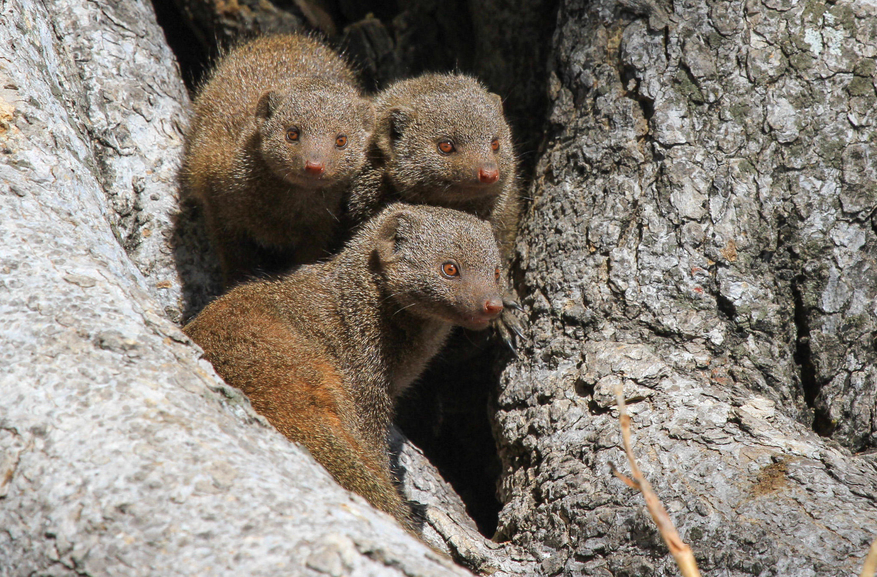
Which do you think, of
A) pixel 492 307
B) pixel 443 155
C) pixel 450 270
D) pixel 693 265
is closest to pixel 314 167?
pixel 443 155

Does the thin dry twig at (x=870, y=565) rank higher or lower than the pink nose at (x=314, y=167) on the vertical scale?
lower

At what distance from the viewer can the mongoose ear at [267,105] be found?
14.4 ft

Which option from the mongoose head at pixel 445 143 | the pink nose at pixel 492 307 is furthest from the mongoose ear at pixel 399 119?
the pink nose at pixel 492 307

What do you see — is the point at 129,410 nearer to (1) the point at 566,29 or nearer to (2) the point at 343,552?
(2) the point at 343,552

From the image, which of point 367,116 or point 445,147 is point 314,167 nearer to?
point 367,116

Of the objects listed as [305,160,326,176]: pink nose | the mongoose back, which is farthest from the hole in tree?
[305,160,326,176]: pink nose

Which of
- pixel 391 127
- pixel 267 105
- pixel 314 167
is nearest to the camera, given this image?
pixel 314 167

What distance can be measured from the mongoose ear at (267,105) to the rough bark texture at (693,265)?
1730mm

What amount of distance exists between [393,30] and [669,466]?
3908 millimetres

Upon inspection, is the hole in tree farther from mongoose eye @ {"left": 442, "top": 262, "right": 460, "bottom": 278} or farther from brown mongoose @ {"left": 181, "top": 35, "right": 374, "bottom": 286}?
brown mongoose @ {"left": 181, "top": 35, "right": 374, "bottom": 286}

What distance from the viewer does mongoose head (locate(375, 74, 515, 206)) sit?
4305 mm

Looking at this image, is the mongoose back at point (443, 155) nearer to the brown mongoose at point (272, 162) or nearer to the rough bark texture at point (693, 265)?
the brown mongoose at point (272, 162)

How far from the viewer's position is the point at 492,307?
3605 mm

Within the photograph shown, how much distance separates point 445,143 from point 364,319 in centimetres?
119
